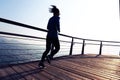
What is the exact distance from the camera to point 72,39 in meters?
8.88

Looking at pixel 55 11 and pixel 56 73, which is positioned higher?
→ pixel 55 11

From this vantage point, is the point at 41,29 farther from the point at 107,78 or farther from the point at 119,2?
the point at 119,2

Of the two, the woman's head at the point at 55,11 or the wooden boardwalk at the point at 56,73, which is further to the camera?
the woman's head at the point at 55,11

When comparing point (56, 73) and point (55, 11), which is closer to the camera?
point (56, 73)

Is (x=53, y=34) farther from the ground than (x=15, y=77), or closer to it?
farther from the ground

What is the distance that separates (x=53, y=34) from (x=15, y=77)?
6.33ft

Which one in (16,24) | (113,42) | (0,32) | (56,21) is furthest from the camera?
(113,42)

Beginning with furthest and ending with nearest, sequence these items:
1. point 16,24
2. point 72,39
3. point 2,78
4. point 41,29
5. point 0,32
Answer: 1. point 72,39
2. point 41,29
3. point 16,24
4. point 0,32
5. point 2,78

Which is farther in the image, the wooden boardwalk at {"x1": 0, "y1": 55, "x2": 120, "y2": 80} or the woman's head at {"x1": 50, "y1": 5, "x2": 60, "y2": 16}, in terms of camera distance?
the woman's head at {"x1": 50, "y1": 5, "x2": 60, "y2": 16}

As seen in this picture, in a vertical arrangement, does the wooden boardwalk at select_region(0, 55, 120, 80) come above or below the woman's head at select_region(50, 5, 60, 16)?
below

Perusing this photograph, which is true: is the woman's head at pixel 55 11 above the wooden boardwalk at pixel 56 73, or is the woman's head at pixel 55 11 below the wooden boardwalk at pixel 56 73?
above

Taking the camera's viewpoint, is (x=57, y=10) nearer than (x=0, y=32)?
No

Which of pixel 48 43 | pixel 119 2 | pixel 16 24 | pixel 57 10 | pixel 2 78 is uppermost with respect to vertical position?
pixel 119 2

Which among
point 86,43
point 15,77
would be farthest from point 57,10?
point 86,43
